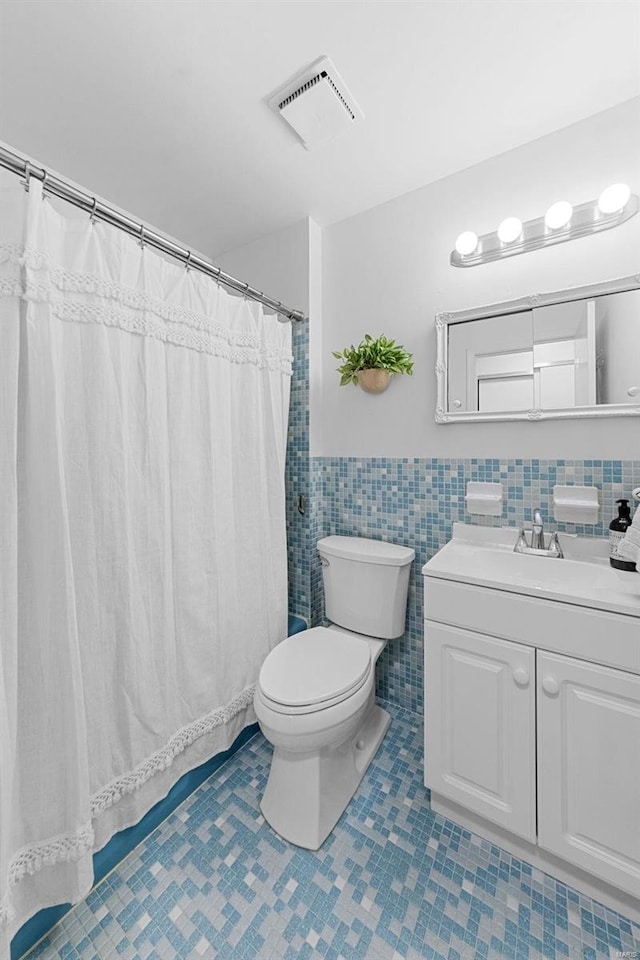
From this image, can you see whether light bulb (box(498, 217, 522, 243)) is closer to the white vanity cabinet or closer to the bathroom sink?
the bathroom sink

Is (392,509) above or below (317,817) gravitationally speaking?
above

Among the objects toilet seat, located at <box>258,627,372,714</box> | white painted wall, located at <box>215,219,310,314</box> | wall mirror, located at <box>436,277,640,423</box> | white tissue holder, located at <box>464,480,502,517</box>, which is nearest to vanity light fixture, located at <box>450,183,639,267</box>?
wall mirror, located at <box>436,277,640,423</box>

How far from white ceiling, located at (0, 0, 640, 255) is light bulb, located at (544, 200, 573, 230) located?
317mm

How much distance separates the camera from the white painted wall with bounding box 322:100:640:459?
1.31 meters

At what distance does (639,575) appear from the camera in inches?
46.0

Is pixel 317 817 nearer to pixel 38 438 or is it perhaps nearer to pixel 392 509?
pixel 392 509

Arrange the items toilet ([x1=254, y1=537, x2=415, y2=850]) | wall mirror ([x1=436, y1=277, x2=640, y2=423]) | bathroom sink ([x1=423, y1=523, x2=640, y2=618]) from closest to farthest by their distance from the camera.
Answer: bathroom sink ([x1=423, y1=523, x2=640, y2=618]) → toilet ([x1=254, y1=537, x2=415, y2=850]) → wall mirror ([x1=436, y1=277, x2=640, y2=423])

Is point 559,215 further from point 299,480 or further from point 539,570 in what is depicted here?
point 299,480

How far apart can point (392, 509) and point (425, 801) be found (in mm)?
1070

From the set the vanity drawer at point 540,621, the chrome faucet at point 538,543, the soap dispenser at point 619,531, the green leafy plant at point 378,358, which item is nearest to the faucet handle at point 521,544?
the chrome faucet at point 538,543

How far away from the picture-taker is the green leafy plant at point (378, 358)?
5.40 ft

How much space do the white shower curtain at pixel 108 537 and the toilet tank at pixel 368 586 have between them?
360mm

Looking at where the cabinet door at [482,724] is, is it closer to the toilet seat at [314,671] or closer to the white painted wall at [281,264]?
the toilet seat at [314,671]

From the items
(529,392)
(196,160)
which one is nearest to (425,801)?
(529,392)
